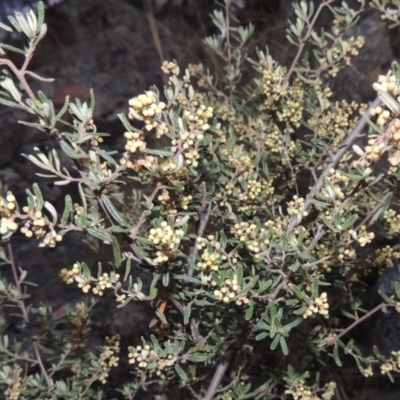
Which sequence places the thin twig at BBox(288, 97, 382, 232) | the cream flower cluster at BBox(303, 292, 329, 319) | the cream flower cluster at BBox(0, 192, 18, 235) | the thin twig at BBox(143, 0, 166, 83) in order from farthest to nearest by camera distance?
the thin twig at BBox(143, 0, 166, 83) → the thin twig at BBox(288, 97, 382, 232) → the cream flower cluster at BBox(303, 292, 329, 319) → the cream flower cluster at BBox(0, 192, 18, 235)

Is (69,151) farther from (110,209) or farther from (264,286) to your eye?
(264,286)

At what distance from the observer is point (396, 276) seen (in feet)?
3.78

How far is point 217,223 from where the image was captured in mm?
914

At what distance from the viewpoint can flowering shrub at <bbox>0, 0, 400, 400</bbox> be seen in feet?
1.87

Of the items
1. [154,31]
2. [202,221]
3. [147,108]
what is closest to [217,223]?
[202,221]

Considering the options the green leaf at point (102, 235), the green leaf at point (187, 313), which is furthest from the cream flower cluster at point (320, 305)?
the green leaf at point (102, 235)

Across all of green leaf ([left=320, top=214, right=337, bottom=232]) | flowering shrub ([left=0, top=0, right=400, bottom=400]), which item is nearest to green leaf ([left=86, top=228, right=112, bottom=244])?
flowering shrub ([left=0, top=0, right=400, bottom=400])

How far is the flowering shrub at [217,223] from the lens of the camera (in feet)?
1.87

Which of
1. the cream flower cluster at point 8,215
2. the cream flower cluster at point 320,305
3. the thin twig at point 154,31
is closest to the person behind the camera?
the cream flower cluster at point 8,215

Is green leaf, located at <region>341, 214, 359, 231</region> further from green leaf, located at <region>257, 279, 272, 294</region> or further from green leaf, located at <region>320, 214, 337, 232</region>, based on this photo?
green leaf, located at <region>257, 279, 272, 294</region>

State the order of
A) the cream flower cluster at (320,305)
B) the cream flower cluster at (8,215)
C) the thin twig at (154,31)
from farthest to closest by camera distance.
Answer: the thin twig at (154,31)
the cream flower cluster at (320,305)
the cream flower cluster at (8,215)

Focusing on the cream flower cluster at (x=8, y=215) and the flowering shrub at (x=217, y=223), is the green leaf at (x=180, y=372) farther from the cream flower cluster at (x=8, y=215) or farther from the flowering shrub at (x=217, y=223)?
the cream flower cluster at (x=8, y=215)

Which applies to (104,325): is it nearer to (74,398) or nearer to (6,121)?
(74,398)

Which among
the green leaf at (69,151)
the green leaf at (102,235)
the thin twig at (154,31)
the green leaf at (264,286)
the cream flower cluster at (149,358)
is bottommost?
the cream flower cluster at (149,358)
